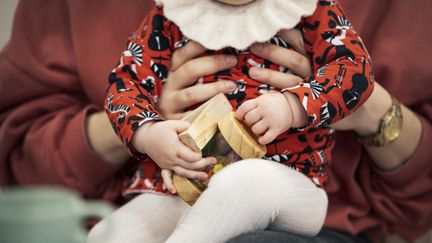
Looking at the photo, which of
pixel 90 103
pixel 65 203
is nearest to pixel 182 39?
pixel 90 103

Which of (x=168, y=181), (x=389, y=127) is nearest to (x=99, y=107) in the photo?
(x=168, y=181)

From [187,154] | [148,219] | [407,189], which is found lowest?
[407,189]

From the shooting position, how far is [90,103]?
1.06m

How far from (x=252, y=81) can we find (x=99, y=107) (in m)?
0.38

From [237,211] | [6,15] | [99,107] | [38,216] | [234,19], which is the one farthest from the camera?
[6,15]

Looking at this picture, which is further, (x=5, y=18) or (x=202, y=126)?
(x=5, y=18)

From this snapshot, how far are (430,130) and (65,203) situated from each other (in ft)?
2.52

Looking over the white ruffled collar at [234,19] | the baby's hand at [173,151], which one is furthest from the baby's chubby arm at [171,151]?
the white ruffled collar at [234,19]

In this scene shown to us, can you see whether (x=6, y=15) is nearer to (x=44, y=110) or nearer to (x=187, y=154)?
(x=44, y=110)

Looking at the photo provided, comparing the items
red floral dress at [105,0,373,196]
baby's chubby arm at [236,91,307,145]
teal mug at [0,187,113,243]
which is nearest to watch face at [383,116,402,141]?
red floral dress at [105,0,373,196]

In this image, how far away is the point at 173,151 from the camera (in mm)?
701

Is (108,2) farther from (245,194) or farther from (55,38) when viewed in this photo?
(245,194)

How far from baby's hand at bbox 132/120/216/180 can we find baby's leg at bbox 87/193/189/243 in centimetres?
9

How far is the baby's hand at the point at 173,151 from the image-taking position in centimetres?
70
